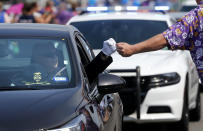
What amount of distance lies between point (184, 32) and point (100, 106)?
862mm

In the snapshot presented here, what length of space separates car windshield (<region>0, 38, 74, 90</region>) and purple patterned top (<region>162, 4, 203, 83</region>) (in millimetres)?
868

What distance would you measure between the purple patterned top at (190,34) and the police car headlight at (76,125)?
0.95 meters

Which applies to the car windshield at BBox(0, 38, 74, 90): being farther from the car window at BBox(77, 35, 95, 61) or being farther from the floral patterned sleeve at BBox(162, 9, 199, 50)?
the floral patterned sleeve at BBox(162, 9, 199, 50)

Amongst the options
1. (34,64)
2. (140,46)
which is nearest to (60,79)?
(34,64)

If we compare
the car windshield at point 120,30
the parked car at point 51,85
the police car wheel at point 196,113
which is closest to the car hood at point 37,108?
the parked car at point 51,85

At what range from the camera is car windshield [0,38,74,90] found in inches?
225

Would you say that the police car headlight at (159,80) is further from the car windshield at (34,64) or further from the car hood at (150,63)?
the car windshield at (34,64)

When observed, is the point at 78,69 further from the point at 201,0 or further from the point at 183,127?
the point at 183,127

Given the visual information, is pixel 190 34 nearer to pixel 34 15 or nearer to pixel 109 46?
pixel 109 46

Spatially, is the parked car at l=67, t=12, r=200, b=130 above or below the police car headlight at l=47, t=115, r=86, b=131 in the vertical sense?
below

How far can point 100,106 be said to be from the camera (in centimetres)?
568

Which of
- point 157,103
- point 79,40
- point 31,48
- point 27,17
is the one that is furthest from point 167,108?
point 27,17

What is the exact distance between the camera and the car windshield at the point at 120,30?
10773mm

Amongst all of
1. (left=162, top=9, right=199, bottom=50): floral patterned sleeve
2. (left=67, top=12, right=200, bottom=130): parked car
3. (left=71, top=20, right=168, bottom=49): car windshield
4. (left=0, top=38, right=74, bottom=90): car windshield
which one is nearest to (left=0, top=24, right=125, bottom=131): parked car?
(left=0, top=38, right=74, bottom=90): car windshield
